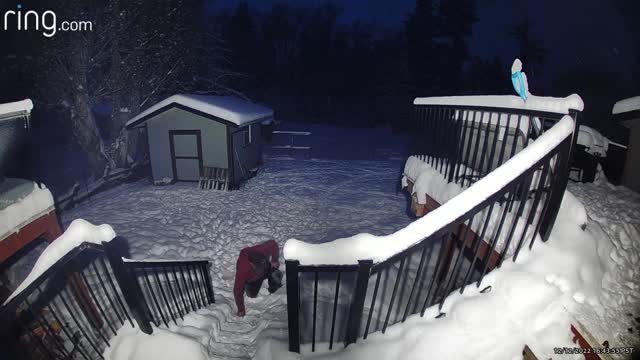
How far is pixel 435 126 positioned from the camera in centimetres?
551

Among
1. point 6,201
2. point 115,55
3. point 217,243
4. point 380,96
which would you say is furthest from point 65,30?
point 380,96

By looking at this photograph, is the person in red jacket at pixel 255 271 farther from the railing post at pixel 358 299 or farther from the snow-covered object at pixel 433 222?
the snow-covered object at pixel 433 222

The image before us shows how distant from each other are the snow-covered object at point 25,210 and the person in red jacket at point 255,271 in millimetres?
4137

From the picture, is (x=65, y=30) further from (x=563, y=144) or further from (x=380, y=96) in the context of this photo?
(x=380, y=96)

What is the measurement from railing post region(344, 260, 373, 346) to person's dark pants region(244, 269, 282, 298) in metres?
3.28

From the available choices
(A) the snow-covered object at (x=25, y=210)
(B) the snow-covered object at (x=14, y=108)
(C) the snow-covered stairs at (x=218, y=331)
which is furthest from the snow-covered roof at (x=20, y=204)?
(C) the snow-covered stairs at (x=218, y=331)

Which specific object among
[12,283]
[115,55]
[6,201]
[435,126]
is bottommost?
[12,283]

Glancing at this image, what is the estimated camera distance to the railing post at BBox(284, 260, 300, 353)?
7.59 feet

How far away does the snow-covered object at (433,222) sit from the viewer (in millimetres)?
2264

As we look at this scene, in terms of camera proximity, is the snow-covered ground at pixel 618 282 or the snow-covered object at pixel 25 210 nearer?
the snow-covered ground at pixel 618 282

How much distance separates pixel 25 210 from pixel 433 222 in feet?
24.6

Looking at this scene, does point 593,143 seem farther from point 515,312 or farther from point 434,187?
point 515,312

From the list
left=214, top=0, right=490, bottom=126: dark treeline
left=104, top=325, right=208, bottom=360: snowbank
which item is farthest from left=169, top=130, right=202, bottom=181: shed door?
left=214, top=0, right=490, bottom=126: dark treeline

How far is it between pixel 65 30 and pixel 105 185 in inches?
238
